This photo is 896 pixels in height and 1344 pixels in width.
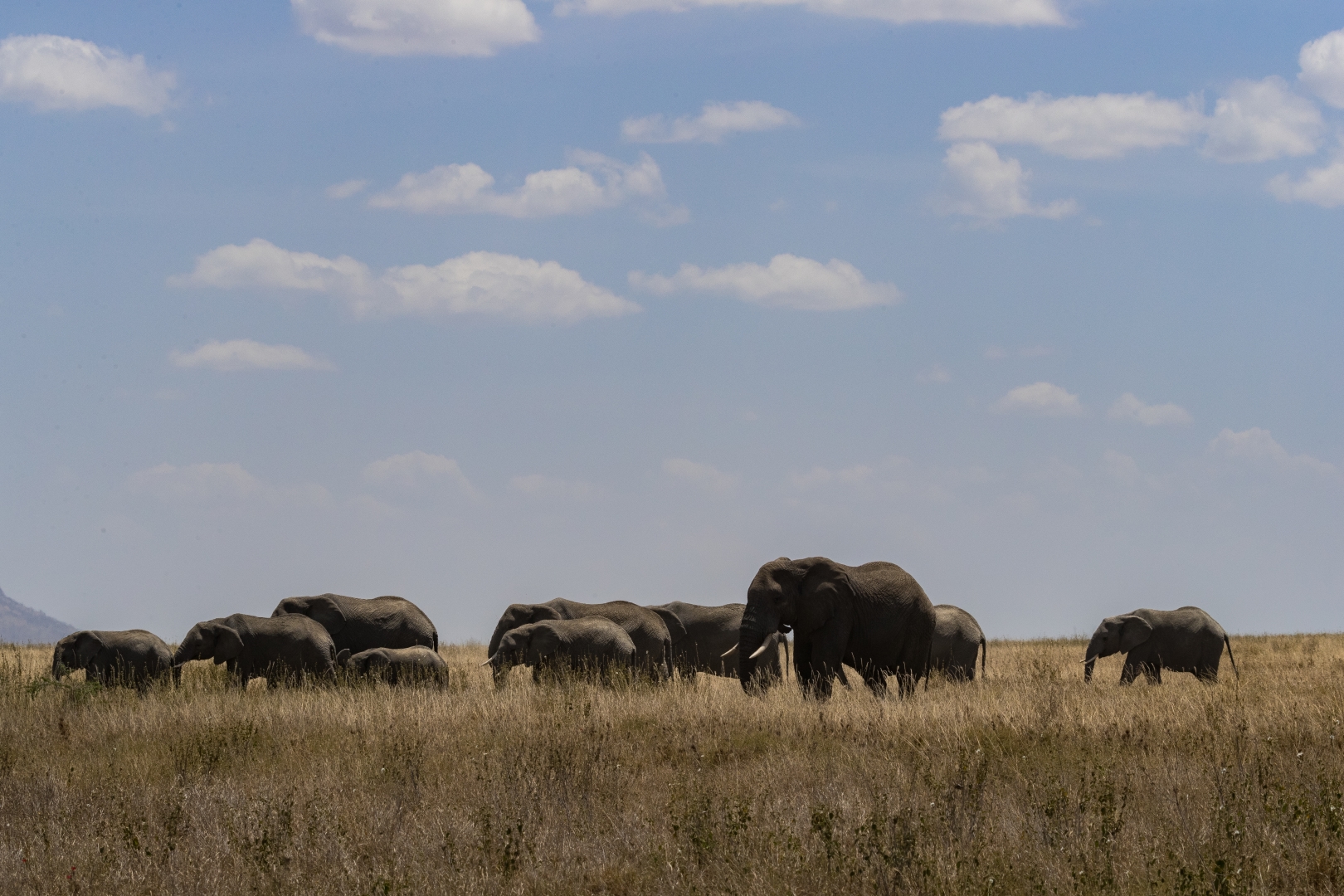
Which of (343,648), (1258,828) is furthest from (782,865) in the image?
(343,648)

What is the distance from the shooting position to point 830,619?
61.9 feet

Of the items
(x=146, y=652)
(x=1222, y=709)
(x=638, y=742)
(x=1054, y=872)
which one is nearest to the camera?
(x=1054, y=872)

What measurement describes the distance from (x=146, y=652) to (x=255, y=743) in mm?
11247

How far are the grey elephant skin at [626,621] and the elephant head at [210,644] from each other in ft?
15.3

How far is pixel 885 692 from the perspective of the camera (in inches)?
742

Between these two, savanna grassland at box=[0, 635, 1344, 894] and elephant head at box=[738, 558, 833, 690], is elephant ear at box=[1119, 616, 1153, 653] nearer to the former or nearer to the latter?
savanna grassland at box=[0, 635, 1344, 894]

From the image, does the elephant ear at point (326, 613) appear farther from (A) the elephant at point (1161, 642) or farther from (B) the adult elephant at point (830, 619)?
(A) the elephant at point (1161, 642)

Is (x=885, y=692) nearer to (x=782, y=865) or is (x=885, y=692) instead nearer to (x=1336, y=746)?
(x=1336, y=746)

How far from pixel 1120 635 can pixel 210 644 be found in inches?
718

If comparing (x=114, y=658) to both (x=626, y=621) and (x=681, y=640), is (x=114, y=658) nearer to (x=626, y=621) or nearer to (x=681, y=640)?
(x=626, y=621)

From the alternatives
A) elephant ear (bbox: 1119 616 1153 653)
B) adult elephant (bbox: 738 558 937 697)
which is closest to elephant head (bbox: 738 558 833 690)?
adult elephant (bbox: 738 558 937 697)

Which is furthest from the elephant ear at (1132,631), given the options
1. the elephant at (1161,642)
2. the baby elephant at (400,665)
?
the baby elephant at (400,665)

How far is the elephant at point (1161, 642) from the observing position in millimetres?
27656

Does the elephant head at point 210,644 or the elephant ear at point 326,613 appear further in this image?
the elephant ear at point 326,613
